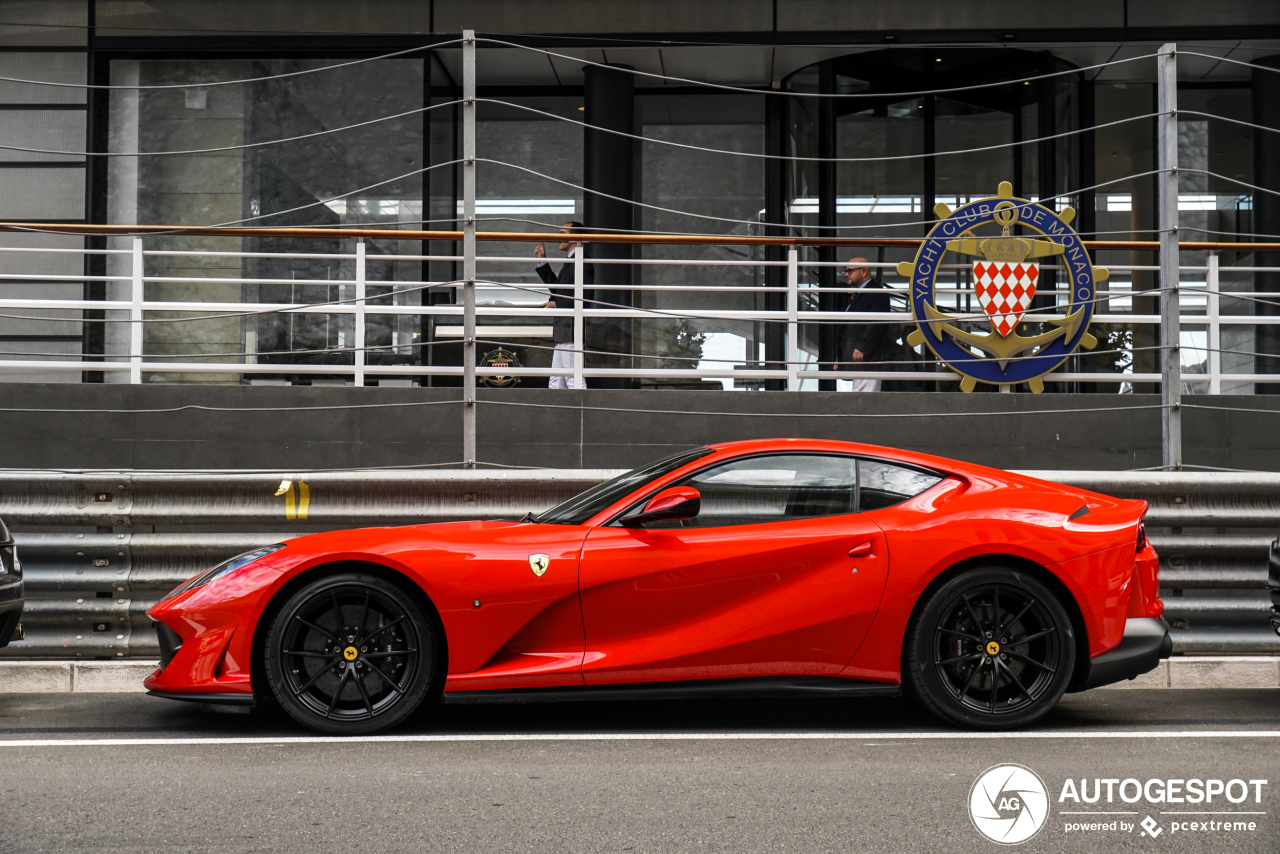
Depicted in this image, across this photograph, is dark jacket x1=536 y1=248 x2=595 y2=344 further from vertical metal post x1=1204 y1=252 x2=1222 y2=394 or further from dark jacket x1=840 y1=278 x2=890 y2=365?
vertical metal post x1=1204 y1=252 x2=1222 y2=394

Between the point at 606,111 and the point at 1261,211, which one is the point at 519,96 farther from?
the point at 1261,211

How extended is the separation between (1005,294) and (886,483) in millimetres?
4314

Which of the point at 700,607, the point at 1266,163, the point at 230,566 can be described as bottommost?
the point at 700,607

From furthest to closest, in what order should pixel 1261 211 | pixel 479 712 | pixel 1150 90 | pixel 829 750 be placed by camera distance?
pixel 1150 90 → pixel 1261 211 → pixel 479 712 → pixel 829 750

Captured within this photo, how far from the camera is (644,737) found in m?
5.03

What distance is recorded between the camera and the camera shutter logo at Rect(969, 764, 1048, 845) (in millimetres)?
3641

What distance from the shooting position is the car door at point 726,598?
5.01 m

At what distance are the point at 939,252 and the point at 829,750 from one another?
5.30 metres

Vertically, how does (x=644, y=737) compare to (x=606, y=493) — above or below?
below

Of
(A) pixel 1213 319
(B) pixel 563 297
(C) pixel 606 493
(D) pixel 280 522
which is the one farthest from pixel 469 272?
(A) pixel 1213 319

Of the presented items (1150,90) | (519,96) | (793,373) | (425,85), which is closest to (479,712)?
(793,373)

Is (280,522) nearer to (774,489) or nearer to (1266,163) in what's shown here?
(774,489)

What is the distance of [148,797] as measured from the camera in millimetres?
3977

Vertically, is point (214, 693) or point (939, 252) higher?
point (939, 252)
